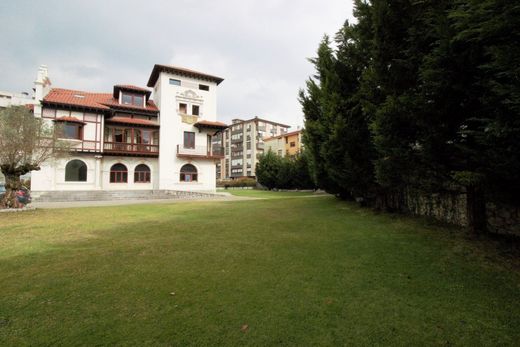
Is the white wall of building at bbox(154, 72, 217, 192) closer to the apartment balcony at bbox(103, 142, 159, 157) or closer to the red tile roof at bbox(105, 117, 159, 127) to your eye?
the apartment balcony at bbox(103, 142, 159, 157)

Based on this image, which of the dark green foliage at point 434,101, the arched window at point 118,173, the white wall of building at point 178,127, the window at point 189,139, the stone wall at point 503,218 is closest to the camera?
the dark green foliage at point 434,101

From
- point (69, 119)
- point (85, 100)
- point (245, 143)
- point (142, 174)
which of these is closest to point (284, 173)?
point (142, 174)

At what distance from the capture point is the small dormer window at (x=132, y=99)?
96.7ft

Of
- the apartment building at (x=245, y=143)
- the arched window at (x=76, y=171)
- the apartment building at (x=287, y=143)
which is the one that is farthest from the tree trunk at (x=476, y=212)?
the apartment building at (x=245, y=143)

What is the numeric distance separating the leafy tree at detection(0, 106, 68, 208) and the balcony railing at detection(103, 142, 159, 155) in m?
12.0

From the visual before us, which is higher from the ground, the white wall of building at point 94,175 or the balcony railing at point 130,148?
the balcony railing at point 130,148

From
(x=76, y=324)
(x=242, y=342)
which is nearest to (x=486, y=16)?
(x=242, y=342)

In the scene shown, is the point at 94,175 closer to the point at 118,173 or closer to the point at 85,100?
the point at 118,173

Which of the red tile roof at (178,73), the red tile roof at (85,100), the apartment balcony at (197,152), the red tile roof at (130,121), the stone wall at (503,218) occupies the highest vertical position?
the red tile roof at (178,73)

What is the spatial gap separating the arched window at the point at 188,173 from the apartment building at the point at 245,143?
39550 mm

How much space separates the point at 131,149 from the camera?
1095 inches

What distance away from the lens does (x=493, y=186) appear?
16.8 feet

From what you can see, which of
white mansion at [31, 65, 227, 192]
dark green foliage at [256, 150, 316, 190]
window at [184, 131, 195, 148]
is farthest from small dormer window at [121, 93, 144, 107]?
dark green foliage at [256, 150, 316, 190]

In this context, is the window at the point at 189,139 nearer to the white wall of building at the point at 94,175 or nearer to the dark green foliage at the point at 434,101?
the white wall of building at the point at 94,175
